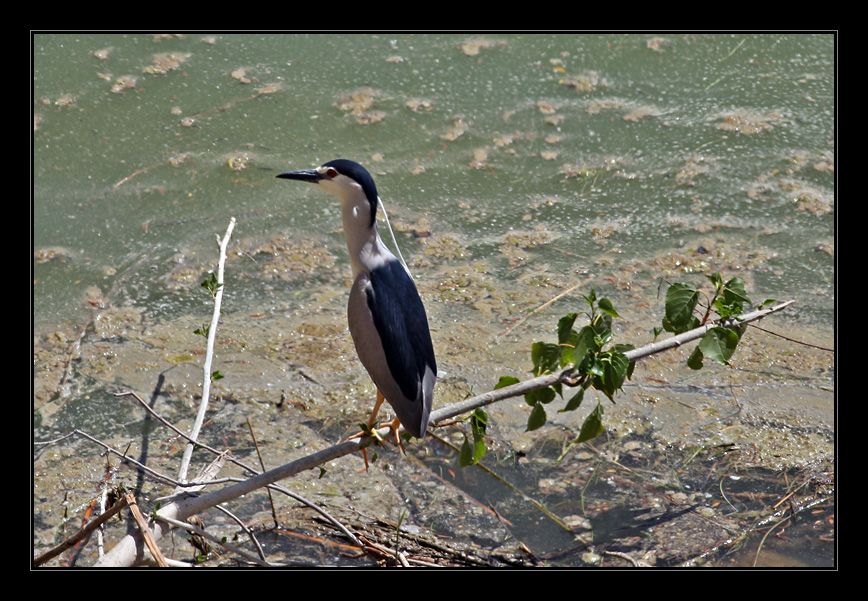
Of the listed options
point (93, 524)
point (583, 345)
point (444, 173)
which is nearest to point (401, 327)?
point (583, 345)

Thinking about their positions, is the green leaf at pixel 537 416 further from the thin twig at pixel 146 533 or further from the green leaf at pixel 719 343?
the thin twig at pixel 146 533

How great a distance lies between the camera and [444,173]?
5836mm

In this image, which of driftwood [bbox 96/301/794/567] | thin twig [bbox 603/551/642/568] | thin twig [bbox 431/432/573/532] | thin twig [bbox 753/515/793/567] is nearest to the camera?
driftwood [bbox 96/301/794/567]

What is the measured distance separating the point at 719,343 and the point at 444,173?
2.88 m

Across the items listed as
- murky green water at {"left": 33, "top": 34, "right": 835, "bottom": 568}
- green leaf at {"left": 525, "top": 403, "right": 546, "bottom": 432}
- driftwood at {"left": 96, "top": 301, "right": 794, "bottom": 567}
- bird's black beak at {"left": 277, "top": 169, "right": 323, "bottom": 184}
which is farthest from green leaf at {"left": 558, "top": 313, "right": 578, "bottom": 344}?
murky green water at {"left": 33, "top": 34, "right": 835, "bottom": 568}

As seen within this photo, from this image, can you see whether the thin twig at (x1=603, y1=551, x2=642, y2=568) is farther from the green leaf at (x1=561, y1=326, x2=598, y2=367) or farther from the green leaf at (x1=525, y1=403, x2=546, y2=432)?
the green leaf at (x1=561, y1=326, x2=598, y2=367)

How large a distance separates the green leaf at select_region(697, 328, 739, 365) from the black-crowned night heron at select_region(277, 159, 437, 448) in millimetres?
925

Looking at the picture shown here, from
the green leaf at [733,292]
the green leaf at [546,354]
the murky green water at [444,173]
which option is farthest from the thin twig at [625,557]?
the murky green water at [444,173]

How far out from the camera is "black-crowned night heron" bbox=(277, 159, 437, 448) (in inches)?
135

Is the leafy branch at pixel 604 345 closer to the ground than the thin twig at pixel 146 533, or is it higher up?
higher up

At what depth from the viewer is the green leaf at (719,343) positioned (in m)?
3.20

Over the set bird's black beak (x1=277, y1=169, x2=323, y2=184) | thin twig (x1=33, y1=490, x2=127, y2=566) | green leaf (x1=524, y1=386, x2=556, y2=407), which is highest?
bird's black beak (x1=277, y1=169, x2=323, y2=184)

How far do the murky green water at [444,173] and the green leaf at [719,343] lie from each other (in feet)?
4.68

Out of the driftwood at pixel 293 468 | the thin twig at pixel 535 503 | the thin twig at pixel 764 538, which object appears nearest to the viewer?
the driftwood at pixel 293 468
